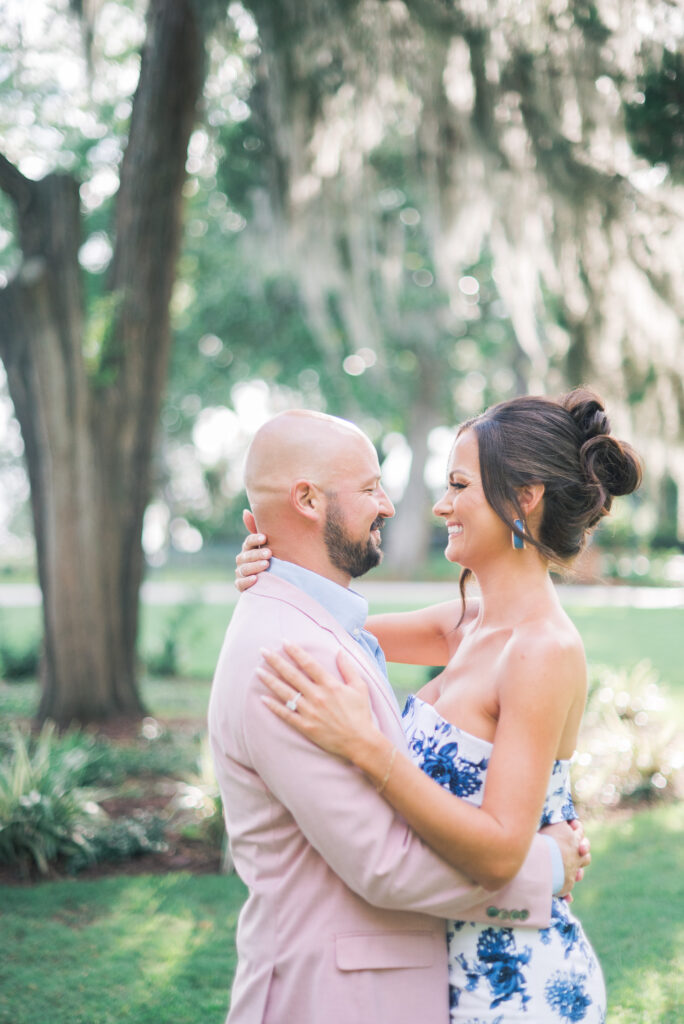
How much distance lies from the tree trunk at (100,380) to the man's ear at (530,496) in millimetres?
6257

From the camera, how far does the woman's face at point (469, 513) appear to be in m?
2.22

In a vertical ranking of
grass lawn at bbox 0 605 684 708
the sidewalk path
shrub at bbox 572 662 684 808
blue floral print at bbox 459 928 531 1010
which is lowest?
the sidewalk path

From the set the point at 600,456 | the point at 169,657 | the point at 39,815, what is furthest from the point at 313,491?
the point at 169,657

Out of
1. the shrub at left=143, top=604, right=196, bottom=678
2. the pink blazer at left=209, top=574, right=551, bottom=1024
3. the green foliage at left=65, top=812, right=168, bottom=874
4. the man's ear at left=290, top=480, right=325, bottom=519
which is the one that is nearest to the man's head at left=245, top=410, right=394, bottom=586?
the man's ear at left=290, top=480, right=325, bottom=519

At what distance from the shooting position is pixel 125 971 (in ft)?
13.8

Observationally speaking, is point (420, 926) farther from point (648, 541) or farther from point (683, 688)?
point (648, 541)

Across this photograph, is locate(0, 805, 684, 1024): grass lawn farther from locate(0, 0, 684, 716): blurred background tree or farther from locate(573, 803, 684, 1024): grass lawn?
locate(0, 0, 684, 716): blurred background tree

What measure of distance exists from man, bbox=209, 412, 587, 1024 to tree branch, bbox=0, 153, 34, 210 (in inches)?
247

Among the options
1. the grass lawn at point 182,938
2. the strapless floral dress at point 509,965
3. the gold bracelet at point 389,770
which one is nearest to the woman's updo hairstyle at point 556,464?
the strapless floral dress at point 509,965

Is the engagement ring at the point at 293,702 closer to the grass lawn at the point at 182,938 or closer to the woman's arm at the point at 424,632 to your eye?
the woman's arm at the point at 424,632

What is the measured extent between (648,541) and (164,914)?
29.4 meters

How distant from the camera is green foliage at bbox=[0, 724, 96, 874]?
207 inches

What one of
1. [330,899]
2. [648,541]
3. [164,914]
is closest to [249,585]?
[330,899]

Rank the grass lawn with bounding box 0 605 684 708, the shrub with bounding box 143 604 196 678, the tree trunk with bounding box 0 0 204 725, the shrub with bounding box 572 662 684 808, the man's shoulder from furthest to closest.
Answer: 1. the grass lawn with bounding box 0 605 684 708
2. the shrub with bounding box 143 604 196 678
3. the tree trunk with bounding box 0 0 204 725
4. the shrub with bounding box 572 662 684 808
5. the man's shoulder
